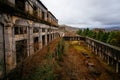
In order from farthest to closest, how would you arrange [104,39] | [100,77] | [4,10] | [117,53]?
[104,39] < [117,53] < [100,77] < [4,10]

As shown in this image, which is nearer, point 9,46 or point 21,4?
point 9,46

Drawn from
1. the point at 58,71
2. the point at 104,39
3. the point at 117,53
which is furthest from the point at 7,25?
the point at 104,39

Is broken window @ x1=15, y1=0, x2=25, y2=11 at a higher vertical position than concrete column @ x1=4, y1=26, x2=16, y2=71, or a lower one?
higher

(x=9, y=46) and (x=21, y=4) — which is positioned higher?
(x=21, y=4)

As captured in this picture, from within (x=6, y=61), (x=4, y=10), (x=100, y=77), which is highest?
(x=4, y=10)

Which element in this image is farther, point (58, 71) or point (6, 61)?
point (58, 71)

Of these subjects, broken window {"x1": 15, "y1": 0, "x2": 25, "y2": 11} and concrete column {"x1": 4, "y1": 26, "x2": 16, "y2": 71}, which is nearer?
concrete column {"x1": 4, "y1": 26, "x2": 16, "y2": 71}

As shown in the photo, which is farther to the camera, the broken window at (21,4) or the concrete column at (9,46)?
the broken window at (21,4)

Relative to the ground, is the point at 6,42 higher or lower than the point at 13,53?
higher

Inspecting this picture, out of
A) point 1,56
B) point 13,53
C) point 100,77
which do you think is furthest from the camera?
point 100,77

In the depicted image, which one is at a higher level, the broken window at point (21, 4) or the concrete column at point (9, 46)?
the broken window at point (21, 4)

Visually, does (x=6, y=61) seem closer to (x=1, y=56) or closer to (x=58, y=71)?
(x=1, y=56)

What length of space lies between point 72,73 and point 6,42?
617 centimetres

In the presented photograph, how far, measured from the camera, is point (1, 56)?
31.0 ft
